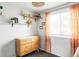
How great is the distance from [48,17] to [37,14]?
0.53m

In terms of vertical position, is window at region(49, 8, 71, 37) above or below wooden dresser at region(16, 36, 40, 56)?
above

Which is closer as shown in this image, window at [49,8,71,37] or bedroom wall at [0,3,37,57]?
bedroom wall at [0,3,37,57]

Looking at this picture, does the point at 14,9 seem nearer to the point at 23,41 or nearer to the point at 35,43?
the point at 23,41

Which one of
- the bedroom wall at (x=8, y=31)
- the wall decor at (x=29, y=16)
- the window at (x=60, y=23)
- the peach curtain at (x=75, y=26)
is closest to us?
the peach curtain at (x=75, y=26)

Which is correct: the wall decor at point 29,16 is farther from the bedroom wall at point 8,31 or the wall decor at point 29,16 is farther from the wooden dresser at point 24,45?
the wooden dresser at point 24,45

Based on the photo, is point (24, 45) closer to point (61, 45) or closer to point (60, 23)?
point (61, 45)

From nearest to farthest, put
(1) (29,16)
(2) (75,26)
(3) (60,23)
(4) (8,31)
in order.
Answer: (2) (75,26)
(4) (8,31)
(3) (60,23)
(1) (29,16)

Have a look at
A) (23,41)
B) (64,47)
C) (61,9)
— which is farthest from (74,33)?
(23,41)

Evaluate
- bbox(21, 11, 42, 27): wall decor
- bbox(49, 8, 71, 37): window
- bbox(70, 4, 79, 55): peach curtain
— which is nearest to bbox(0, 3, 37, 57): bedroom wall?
bbox(21, 11, 42, 27): wall decor

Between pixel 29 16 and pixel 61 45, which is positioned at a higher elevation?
pixel 29 16

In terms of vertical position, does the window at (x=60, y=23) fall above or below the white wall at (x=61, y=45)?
above

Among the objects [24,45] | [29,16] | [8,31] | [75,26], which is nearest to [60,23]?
[75,26]

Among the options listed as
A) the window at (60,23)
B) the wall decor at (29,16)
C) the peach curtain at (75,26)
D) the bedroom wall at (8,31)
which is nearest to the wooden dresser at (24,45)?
the bedroom wall at (8,31)

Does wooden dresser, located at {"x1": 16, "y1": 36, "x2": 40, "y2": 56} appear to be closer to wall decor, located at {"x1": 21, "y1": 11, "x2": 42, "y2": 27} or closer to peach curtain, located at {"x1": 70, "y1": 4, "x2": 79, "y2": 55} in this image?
wall decor, located at {"x1": 21, "y1": 11, "x2": 42, "y2": 27}
